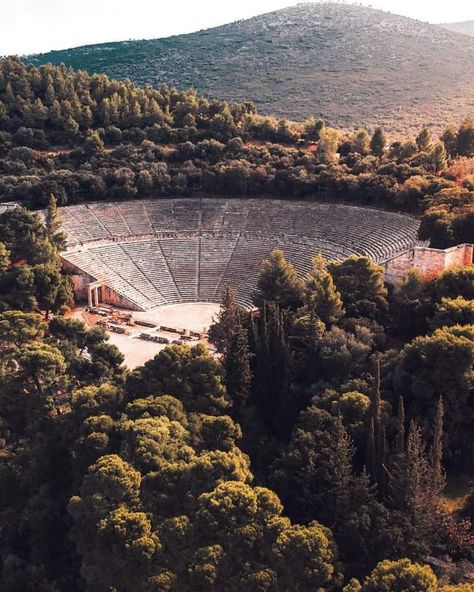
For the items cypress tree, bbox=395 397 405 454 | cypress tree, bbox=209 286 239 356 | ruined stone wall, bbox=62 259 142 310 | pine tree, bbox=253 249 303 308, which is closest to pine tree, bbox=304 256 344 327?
pine tree, bbox=253 249 303 308

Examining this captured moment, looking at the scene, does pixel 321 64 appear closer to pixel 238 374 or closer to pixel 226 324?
pixel 226 324

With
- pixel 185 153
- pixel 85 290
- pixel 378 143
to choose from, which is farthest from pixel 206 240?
pixel 378 143

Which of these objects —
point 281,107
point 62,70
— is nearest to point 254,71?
point 281,107

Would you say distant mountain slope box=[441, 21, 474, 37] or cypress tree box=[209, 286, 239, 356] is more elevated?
distant mountain slope box=[441, 21, 474, 37]

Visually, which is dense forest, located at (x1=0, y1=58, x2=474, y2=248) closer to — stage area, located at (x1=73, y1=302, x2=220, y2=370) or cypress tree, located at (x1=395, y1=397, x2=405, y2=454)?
stage area, located at (x1=73, y1=302, x2=220, y2=370)

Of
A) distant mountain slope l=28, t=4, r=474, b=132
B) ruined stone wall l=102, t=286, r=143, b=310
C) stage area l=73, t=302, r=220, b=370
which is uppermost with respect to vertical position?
distant mountain slope l=28, t=4, r=474, b=132

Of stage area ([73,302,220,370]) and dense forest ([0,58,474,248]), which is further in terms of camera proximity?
dense forest ([0,58,474,248])

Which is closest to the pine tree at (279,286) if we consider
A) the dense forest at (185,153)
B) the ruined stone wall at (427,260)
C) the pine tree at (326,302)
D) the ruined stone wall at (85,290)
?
the pine tree at (326,302)
